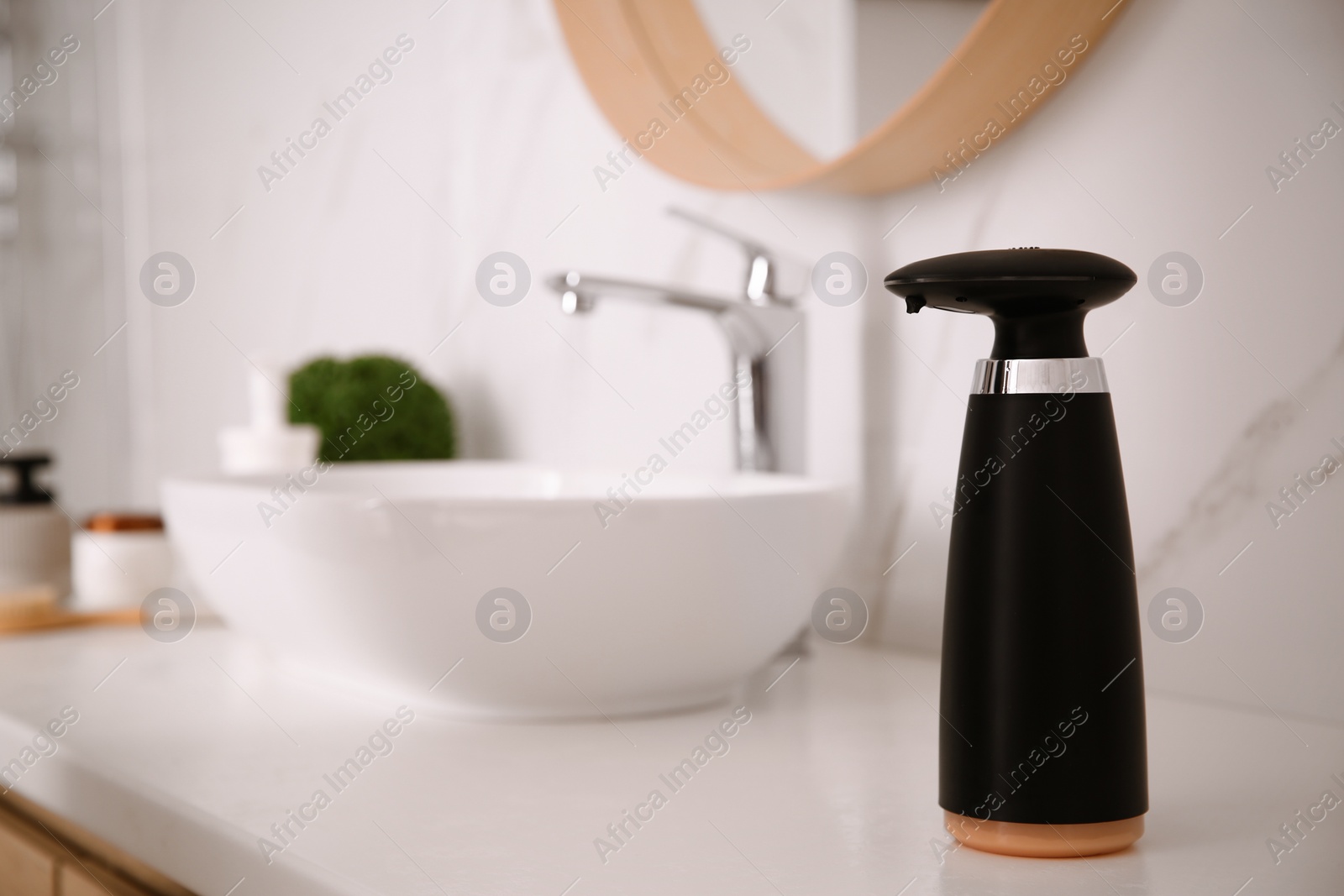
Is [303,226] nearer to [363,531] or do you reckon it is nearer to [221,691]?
[221,691]

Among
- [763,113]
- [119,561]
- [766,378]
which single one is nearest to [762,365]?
[766,378]

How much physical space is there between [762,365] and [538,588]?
0.30 meters

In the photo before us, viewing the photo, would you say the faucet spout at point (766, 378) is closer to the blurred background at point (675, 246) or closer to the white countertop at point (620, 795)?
the blurred background at point (675, 246)

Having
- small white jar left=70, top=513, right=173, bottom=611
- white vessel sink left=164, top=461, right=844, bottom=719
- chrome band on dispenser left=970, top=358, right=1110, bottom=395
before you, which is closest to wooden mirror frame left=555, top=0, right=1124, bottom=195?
white vessel sink left=164, top=461, right=844, bottom=719

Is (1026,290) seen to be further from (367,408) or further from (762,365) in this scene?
(367,408)

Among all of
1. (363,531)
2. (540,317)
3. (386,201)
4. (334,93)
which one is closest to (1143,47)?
(363,531)

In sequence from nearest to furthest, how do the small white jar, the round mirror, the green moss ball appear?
the round mirror < the small white jar < the green moss ball

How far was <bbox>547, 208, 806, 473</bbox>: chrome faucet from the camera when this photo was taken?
2.74ft

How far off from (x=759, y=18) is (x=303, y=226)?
3.12 feet

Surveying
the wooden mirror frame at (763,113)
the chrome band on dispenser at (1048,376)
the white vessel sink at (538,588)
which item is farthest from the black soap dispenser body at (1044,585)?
the wooden mirror frame at (763,113)

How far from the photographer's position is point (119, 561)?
109 centimetres

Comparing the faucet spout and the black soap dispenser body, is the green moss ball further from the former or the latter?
the black soap dispenser body

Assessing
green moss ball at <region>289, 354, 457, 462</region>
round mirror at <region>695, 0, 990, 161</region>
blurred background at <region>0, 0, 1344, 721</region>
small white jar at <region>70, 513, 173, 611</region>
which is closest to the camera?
blurred background at <region>0, 0, 1344, 721</region>

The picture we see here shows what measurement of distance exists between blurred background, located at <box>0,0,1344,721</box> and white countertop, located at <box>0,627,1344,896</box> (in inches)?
5.8
